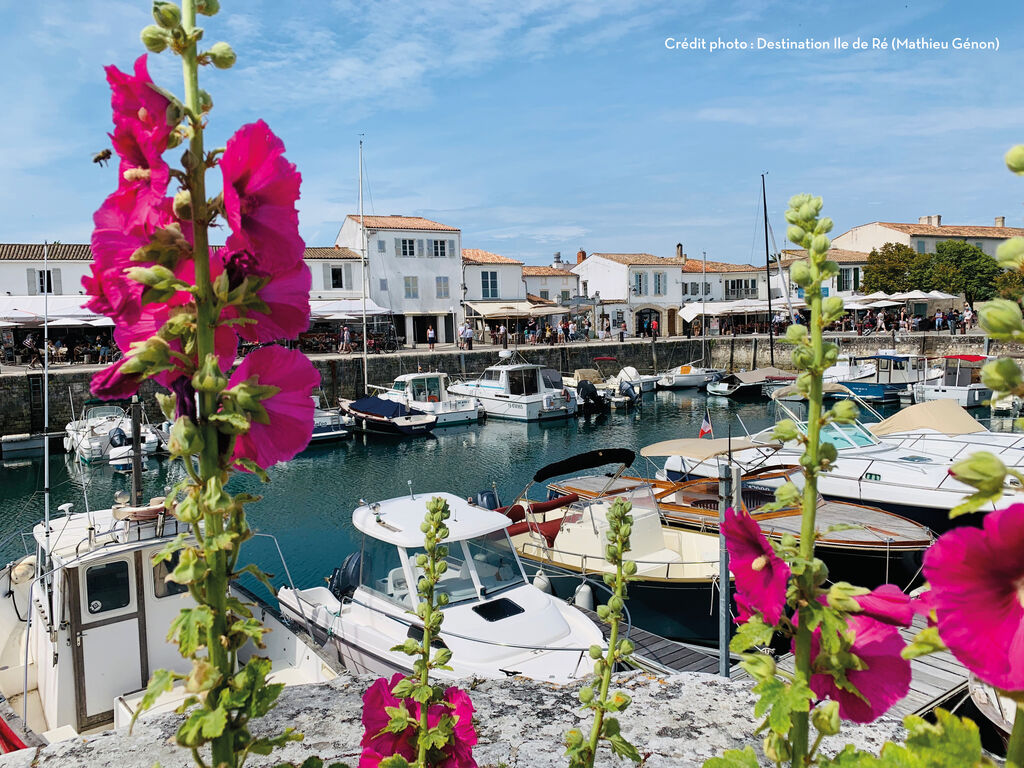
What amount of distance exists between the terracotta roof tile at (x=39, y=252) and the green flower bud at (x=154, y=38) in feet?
151

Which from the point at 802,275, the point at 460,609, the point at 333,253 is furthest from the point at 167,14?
the point at 333,253

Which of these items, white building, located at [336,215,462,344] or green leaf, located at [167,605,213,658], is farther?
white building, located at [336,215,462,344]

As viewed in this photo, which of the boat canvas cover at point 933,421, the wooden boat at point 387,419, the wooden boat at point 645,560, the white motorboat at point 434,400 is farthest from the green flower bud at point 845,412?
the white motorboat at point 434,400

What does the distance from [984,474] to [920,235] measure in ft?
249

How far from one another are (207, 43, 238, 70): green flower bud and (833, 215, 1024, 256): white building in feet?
240

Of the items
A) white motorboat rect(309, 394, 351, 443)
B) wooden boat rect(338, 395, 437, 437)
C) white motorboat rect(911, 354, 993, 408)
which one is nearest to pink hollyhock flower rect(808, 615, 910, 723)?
white motorboat rect(309, 394, 351, 443)

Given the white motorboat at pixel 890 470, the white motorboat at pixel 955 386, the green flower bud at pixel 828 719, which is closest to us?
the green flower bud at pixel 828 719

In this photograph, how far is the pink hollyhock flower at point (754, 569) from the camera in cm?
107

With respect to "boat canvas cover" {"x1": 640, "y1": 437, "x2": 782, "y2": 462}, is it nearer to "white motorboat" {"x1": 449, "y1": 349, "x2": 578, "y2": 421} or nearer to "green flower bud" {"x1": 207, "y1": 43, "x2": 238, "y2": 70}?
"green flower bud" {"x1": 207, "y1": 43, "x2": 238, "y2": 70}

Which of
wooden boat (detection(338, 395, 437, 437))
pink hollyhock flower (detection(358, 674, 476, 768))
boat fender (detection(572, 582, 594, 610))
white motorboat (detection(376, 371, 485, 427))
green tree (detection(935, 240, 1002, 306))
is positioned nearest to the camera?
pink hollyhock flower (detection(358, 674, 476, 768))

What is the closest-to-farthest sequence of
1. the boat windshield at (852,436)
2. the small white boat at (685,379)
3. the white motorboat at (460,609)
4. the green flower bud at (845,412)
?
the green flower bud at (845,412), the white motorboat at (460,609), the boat windshield at (852,436), the small white boat at (685,379)

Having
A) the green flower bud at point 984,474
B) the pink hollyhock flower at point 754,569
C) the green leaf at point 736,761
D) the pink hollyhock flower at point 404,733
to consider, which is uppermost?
the green flower bud at point 984,474

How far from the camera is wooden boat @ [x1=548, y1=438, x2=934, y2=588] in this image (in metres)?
10.6

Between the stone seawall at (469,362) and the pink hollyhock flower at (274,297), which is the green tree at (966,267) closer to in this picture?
the stone seawall at (469,362)
